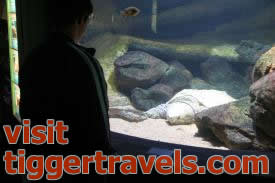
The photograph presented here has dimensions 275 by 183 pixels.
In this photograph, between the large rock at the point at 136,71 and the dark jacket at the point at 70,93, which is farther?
Result: the large rock at the point at 136,71

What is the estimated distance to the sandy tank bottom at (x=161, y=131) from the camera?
352cm

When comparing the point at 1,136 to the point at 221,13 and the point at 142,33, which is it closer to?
the point at 142,33

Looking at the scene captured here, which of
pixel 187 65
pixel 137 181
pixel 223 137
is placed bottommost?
pixel 187 65

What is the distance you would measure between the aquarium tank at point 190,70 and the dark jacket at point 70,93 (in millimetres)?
1808

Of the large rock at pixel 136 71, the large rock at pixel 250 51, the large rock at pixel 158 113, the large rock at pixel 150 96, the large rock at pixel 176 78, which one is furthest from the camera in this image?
the large rock at pixel 250 51

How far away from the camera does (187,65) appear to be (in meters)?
9.43

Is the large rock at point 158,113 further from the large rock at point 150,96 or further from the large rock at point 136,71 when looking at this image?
the large rock at point 136,71

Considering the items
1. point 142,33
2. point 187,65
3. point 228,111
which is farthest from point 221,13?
point 228,111

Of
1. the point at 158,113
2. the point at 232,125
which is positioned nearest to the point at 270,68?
the point at 232,125

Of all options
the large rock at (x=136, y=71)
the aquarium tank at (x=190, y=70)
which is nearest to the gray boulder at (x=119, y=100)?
the aquarium tank at (x=190, y=70)

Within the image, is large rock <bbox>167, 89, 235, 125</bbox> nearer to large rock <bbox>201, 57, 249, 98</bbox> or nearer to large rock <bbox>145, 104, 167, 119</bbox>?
large rock <bbox>145, 104, 167, 119</bbox>

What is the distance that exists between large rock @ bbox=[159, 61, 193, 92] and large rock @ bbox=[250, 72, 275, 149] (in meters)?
4.76

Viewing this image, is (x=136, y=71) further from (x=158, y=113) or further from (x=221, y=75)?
(x=221, y=75)

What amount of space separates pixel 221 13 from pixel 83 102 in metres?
15.6
